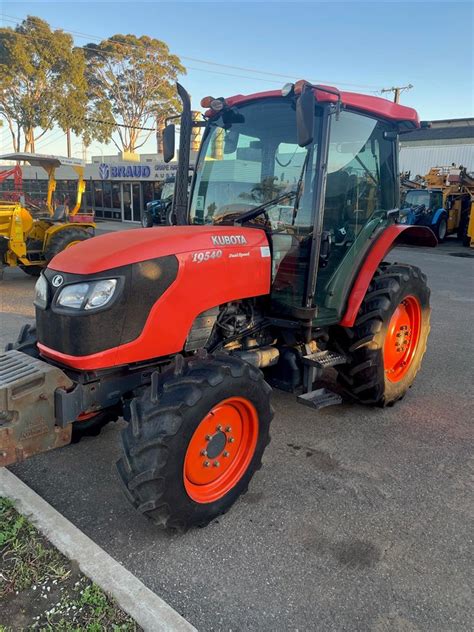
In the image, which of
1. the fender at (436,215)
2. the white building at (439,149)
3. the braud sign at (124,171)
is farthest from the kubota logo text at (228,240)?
the white building at (439,149)

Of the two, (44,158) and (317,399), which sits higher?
(44,158)

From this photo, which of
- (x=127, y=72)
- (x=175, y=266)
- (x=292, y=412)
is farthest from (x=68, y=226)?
(x=127, y=72)

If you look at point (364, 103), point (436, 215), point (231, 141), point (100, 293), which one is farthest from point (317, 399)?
point (436, 215)

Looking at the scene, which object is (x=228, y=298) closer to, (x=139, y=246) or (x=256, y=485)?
(x=139, y=246)

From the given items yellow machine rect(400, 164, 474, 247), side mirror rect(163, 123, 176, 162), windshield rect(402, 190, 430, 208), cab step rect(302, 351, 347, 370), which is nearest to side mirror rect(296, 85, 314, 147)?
side mirror rect(163, 123, 176, 162)

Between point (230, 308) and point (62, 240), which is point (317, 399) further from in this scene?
point (62, 240)

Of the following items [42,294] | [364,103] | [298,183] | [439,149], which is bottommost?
[42,294]

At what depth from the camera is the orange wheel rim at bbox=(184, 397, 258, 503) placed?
2.72 meters

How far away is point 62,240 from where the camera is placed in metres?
9.78

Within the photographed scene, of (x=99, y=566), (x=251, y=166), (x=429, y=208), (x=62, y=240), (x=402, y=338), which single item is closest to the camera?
(x=99, y=566)

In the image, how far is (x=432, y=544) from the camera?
266 centimetres

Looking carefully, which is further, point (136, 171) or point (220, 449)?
point (136, 171)

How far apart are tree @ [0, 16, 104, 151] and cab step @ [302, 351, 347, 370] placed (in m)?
35.2

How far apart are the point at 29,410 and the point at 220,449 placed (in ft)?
3.46
